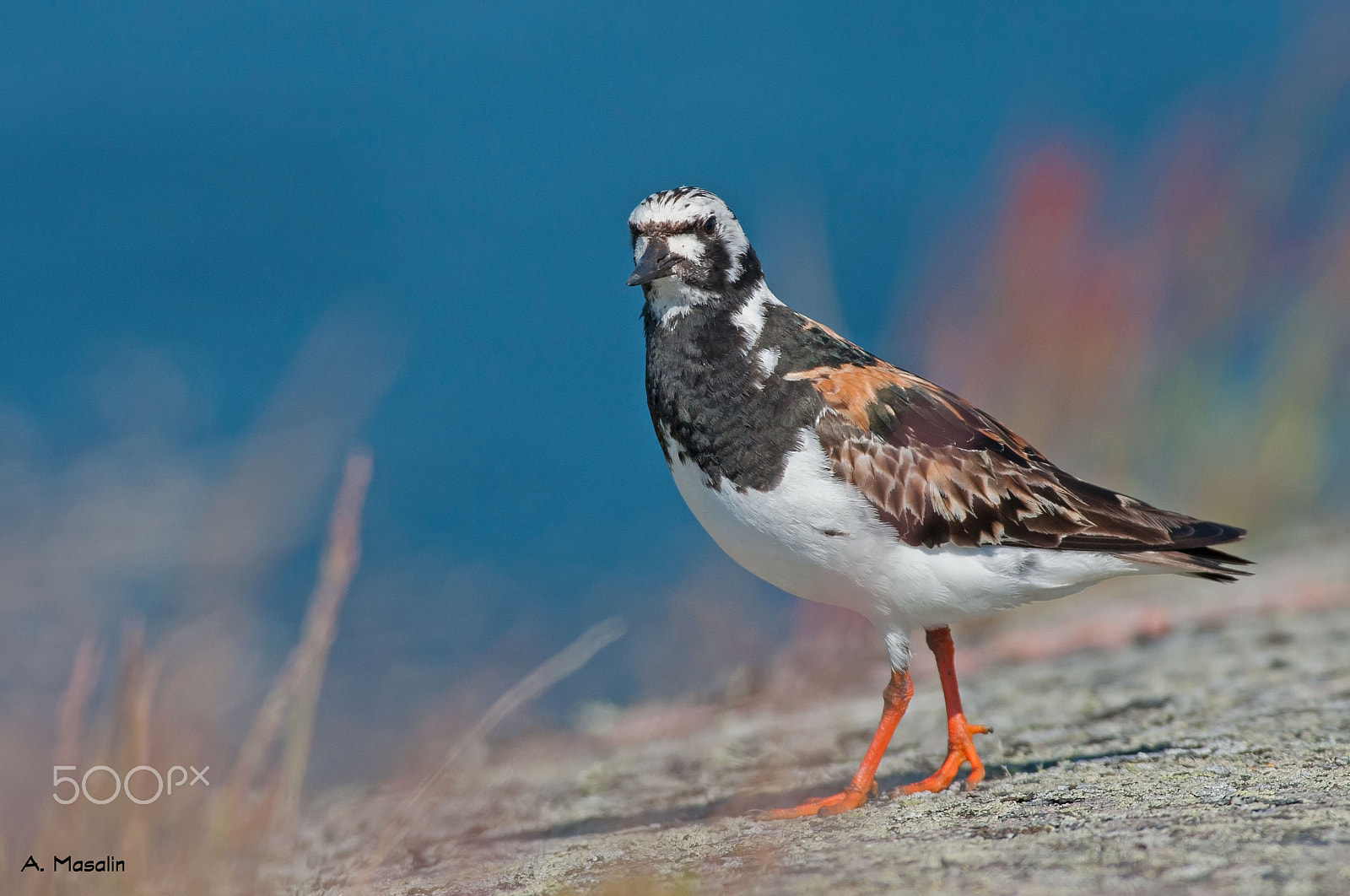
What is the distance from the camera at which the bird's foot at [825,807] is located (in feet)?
15.4

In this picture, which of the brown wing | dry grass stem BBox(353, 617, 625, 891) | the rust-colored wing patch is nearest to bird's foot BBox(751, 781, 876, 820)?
the brown wing

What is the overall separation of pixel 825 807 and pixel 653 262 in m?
2.32

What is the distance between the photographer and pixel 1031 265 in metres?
7.68

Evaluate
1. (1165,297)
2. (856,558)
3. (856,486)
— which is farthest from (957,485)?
(1165,297)

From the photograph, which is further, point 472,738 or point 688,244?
point 688,244

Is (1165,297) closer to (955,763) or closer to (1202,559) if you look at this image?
(1202,559)

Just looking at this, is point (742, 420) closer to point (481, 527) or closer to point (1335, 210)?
point (1335, 210)

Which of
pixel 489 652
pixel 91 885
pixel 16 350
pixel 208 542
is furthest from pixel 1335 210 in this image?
pixel 16 350

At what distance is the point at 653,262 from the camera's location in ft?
17.1

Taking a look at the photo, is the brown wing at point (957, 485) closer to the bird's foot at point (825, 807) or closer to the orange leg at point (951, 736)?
the orange leg at point (951, 736)

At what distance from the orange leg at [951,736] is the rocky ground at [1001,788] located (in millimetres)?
132

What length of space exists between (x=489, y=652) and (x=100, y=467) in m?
5.54

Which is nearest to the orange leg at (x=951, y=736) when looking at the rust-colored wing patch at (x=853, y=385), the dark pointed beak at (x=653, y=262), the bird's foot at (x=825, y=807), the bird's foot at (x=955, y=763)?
the bird's foot at (x=955, y=763)

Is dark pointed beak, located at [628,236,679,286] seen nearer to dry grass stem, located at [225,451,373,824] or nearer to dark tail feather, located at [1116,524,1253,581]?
dry grass stem, located at [225,451,373,824]
